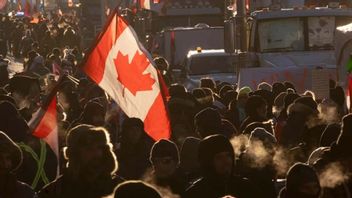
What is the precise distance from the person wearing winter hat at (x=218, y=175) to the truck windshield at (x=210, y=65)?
55.4 ft

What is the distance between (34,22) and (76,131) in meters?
44.8

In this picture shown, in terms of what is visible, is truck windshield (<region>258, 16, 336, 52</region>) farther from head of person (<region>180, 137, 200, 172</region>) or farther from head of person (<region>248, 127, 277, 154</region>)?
head of person (<region>180, 137, 200, 172</region>)

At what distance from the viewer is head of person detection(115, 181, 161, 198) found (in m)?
5.84

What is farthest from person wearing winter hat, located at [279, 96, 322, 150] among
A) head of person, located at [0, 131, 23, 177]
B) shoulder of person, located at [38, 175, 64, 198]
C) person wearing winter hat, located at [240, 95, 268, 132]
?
head of person, located at [0, 131, 23, 177]

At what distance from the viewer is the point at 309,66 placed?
2123cm

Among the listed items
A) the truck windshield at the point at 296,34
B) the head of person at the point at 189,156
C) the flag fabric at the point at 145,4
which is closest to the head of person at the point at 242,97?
the head of person at the point at 189,156

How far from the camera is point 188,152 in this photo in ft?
33.7

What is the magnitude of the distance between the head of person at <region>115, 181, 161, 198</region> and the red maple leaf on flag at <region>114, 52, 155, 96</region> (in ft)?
17.2

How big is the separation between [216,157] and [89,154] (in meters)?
1.01

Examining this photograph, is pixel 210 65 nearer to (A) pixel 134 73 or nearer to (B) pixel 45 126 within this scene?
(A) pixel 134 73

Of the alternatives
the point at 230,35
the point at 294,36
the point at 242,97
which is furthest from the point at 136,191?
the point at 294,36

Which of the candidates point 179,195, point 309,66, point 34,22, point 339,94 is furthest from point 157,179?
point 34,22

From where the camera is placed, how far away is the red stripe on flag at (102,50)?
35.8 feet

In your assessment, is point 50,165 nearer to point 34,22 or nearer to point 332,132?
point 332,132
